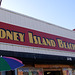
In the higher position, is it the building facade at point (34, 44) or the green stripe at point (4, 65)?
the building facade at point (34, 44)

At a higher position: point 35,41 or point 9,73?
point 35,41

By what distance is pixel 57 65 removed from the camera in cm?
1263

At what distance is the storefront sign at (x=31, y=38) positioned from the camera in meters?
9.53

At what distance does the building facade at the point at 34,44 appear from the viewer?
9.53 metres

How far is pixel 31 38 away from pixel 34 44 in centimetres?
52

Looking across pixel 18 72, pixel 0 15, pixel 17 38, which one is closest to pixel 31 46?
pixel 17 38

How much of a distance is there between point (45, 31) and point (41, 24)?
70 centimetres

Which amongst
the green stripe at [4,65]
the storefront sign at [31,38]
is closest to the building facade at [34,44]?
the storefront sign at [31,38]

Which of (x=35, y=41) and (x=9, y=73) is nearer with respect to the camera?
(x=9, y=73)

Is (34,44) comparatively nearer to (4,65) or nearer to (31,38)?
(31,38)

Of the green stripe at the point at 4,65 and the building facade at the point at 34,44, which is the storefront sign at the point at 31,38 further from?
the green stripe at the point at 4,65

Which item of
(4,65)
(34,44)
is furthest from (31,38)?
(4,65)

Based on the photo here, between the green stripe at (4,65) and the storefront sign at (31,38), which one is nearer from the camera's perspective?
the green stripe at (4,65)

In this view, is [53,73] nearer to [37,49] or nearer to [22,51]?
[37,49]
